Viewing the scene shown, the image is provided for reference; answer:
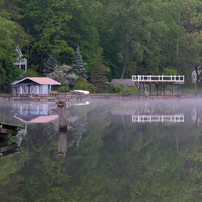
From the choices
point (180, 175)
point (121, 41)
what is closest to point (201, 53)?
point (121, 41)

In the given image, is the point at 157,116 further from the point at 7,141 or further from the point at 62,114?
the point at 7,141

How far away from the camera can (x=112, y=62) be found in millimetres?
93375

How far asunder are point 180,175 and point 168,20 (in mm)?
86907

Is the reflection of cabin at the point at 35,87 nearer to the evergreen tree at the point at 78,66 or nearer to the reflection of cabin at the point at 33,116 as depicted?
the evergreen tree at the point at 78,66

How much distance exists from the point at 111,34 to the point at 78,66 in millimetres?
13924

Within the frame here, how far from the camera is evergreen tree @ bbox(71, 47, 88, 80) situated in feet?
255

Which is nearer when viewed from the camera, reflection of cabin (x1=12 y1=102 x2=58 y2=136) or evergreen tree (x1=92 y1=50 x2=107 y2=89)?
reflection of cabin (x1=12 y1=102 x2=58 y2=136)

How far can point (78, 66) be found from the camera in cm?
7825

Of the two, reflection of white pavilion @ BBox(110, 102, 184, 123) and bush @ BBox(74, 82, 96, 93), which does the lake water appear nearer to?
reflection of white pavilion @ BBox(110, 102, 184, 123)

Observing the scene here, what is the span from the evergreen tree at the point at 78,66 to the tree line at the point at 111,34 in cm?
118

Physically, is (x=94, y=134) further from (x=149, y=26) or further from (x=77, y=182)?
(x=149, y=26)

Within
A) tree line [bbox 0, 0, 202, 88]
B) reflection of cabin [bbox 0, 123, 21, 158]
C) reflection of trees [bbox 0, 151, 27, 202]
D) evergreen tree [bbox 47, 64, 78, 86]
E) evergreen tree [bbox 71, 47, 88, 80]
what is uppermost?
tree line [bbox 0, 0, 202, 88]

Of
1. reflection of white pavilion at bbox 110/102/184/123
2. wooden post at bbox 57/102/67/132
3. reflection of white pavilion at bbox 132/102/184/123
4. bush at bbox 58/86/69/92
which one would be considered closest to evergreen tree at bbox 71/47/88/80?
bush at bbox 58/86/69/92

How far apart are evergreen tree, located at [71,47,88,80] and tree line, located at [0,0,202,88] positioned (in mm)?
1180
